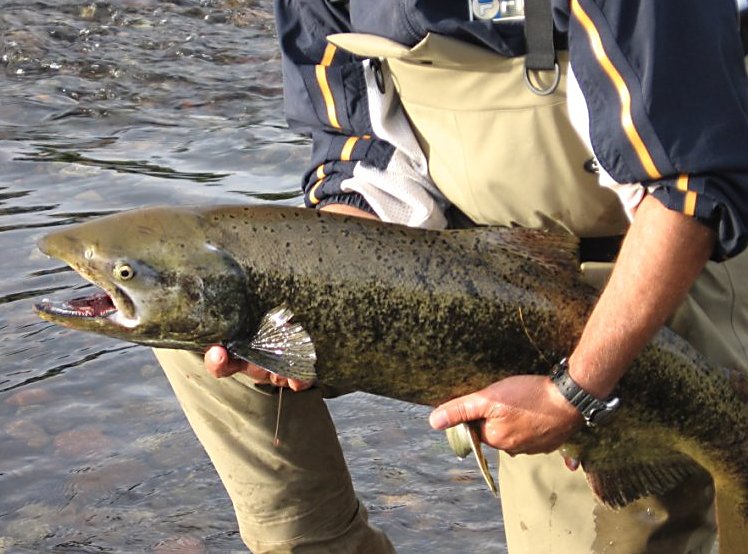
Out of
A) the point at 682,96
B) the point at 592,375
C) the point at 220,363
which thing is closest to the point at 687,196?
the point at 682,96

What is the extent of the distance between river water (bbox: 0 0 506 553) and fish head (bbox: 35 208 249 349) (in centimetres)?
168

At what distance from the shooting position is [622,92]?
312 centimetres

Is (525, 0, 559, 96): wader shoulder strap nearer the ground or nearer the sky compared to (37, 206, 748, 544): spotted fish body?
nearer the sky

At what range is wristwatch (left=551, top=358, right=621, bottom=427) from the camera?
334cm

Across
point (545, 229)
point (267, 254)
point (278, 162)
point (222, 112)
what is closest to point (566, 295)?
point (545, 229)

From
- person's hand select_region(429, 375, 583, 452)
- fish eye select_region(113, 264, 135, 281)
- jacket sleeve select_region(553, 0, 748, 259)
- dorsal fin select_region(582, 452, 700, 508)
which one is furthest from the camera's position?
dorsal fin select_region(582, 452, 700, 508)

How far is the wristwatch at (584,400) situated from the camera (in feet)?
11.0

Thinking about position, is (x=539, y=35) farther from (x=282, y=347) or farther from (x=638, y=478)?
(x=638, y=478)

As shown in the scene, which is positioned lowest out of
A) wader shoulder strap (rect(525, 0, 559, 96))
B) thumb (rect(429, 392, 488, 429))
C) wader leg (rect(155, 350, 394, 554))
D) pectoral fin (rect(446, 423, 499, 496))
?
wader leg (rect(155, 350, 394, 554))

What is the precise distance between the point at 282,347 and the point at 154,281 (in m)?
0.35

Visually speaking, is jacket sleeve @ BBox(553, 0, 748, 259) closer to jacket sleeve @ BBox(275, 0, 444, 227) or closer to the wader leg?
jacket sleeve @ BBox(275, 0, 444, 227)

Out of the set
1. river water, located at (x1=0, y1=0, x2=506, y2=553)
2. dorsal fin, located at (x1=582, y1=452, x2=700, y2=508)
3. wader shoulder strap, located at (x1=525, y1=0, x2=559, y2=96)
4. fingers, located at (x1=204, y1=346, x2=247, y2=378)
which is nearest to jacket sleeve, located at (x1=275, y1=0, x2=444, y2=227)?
wader shoulder strap, located at (x1=525, y1=0, x2=559, y2=96)

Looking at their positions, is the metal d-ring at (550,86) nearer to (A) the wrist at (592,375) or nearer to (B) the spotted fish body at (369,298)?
(B) the spotted fish body at (369,298)

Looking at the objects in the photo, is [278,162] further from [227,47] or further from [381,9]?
[381,9]
